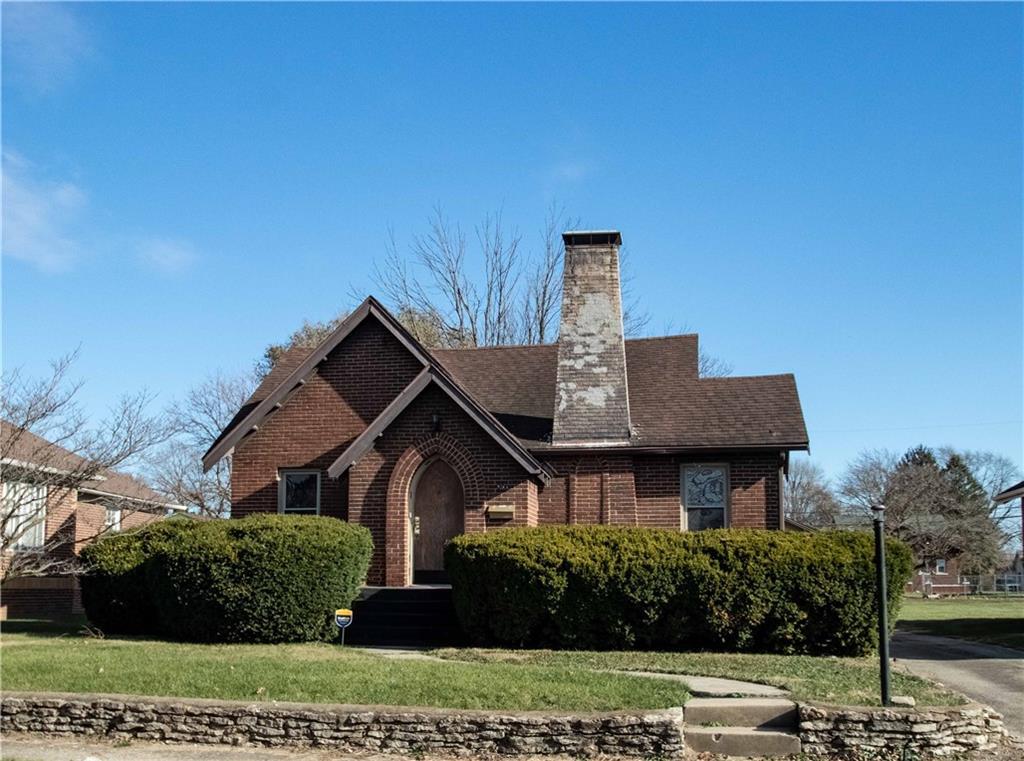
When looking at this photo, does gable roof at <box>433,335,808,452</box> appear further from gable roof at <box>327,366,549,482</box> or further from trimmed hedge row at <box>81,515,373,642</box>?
trimmed hedge row at <box>81,515,373,642</box>

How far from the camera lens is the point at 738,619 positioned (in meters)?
15.4

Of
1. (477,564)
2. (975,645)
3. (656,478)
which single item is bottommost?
(975,645)

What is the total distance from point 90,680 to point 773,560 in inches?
371

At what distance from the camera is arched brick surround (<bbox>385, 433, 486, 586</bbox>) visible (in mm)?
19375

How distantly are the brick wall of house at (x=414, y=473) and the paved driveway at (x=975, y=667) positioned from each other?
7305mm

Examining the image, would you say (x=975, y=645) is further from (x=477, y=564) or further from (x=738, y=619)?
(x=477, y=564)

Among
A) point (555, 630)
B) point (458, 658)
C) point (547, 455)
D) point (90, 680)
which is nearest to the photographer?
point (90, 680)

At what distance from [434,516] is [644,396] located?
18.0 feet

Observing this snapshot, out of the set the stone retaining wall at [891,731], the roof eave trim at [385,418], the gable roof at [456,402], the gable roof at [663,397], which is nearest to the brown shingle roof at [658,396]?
the gable roof at [663,397]

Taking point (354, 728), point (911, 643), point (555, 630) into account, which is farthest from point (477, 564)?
point (911, 643)

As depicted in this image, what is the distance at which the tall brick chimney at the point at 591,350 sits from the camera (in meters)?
21.1

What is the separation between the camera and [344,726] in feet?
35.5

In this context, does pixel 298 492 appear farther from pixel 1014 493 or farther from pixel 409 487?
pixel 1014 493

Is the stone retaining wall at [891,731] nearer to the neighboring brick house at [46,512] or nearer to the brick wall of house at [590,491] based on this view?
the brick wall of house at [590,491]
